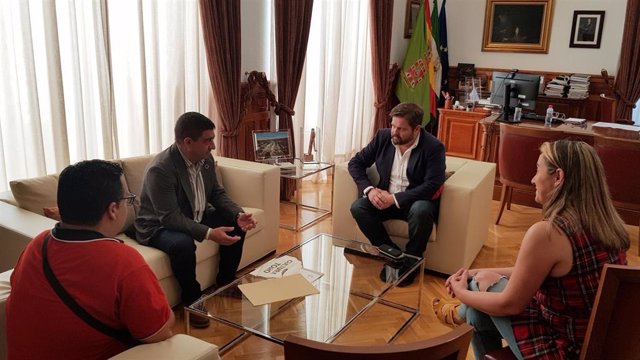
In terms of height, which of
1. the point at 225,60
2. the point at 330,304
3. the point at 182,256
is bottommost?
the point at 330,304

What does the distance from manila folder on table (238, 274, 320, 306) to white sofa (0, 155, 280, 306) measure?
529 millimetres

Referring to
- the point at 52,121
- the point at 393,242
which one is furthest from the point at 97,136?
the point at 393,242

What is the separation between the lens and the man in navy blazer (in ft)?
9.85

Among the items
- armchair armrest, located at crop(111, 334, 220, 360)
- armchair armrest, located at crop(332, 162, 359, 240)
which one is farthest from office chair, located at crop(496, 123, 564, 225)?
armchair armrest, located at crop(111, 334, 220, 360)

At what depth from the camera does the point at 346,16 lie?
5.29m

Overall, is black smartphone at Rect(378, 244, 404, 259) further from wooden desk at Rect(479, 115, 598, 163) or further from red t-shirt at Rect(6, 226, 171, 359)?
wooden desk at Rect(479, 115, 598, 163)

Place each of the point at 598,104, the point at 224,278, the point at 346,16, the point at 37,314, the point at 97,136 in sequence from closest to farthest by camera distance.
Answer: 1. the point at 37,314
2. the point at 224,278
3. the point at 97,136
4. the point at 346,16
5. the point at 598,104

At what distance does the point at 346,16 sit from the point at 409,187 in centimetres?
276

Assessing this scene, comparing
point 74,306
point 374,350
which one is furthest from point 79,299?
point 374,350

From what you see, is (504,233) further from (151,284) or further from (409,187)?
(151,284)

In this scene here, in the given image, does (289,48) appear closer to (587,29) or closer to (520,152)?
(520,152)

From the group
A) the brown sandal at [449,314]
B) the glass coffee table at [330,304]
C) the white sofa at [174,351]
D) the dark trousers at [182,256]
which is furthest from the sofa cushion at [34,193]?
the brown sandal at [449,314]

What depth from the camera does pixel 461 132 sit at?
18.9 feet

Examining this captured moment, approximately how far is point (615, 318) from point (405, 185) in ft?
6.23
